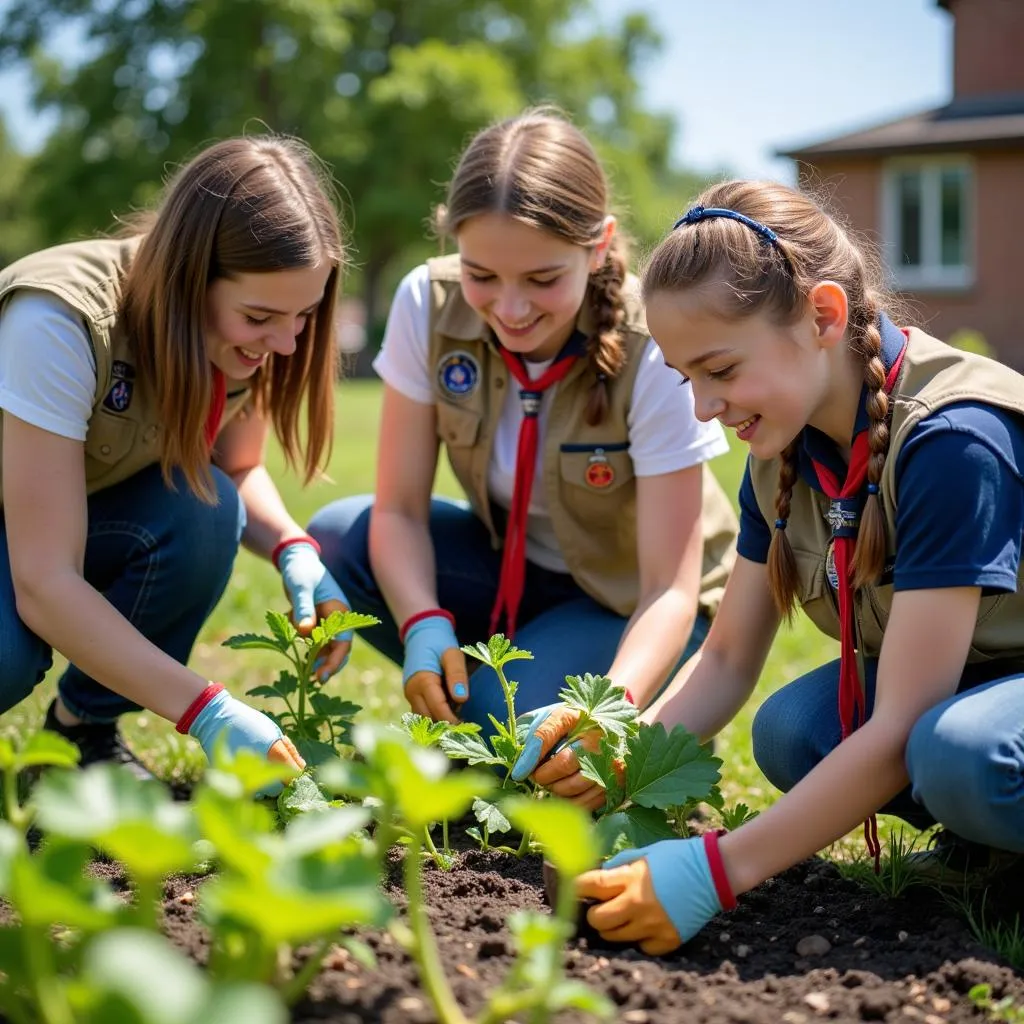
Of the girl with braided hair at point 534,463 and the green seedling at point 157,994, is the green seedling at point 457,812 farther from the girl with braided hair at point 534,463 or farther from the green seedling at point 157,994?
the girl with braided hair at point 534,463

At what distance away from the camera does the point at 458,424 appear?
311 centimetres

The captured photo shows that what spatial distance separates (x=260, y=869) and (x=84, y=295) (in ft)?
5.82

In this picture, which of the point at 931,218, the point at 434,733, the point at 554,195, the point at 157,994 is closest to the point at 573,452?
the point at 554,195

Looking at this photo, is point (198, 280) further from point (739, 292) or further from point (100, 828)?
Result: point (100, 828)

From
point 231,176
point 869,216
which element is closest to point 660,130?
point 869,216

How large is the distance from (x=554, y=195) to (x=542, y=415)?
59 centimetres

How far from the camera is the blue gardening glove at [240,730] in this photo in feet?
7.43

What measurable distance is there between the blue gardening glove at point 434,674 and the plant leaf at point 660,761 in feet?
1.97

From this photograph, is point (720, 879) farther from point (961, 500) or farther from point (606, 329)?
point (606, 329)

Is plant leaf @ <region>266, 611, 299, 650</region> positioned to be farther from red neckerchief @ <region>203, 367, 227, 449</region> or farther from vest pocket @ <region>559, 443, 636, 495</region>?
vest pocket @ <region>559, 443, 636, 495</region>

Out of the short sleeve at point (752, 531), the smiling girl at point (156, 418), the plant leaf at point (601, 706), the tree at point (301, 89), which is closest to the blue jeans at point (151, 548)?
the smiling girl at point (156, 418)

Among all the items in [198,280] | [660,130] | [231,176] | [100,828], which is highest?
[231,176]

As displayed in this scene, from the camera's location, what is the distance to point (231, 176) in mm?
2623

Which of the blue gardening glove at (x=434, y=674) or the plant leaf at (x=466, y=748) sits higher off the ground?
the plant leaf at (x=466, y=748)
